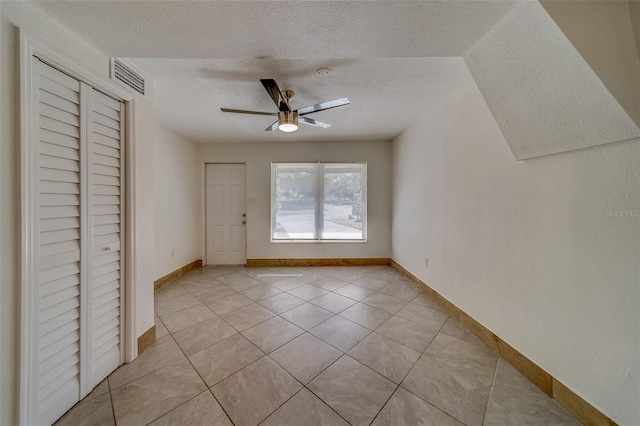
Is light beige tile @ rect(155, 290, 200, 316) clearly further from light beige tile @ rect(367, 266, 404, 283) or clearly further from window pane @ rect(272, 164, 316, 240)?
light beige tile @ rect(367, 266, 404, 283)

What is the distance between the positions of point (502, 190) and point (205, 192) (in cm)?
448

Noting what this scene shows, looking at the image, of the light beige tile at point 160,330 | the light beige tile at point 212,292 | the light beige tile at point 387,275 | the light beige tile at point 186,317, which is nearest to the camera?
the light beige tile at point 160,330

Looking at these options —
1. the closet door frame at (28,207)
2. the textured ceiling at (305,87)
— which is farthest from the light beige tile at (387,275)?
the closet door frame at (28,207)

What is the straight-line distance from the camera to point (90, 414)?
129cm

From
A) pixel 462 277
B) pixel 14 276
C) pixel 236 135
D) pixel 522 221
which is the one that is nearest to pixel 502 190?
pixel 522 221

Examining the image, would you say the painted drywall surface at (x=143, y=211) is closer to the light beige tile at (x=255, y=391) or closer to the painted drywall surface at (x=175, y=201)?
the light beige tile at (x=255, y=391)

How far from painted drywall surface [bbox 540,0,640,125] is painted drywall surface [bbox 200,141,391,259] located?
3.17 m

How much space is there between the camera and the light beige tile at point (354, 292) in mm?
2859

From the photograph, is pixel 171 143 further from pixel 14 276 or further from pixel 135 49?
pixel 14 276

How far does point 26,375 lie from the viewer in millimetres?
1091

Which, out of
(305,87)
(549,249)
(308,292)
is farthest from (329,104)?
(308,292)

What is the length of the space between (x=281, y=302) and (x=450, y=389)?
1.85 m

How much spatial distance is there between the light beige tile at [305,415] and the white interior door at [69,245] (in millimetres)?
1224

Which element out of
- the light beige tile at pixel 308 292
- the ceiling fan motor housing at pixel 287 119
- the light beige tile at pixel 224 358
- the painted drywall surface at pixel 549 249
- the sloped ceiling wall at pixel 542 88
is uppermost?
the ceiling fan motor housing at pixel 287 119
